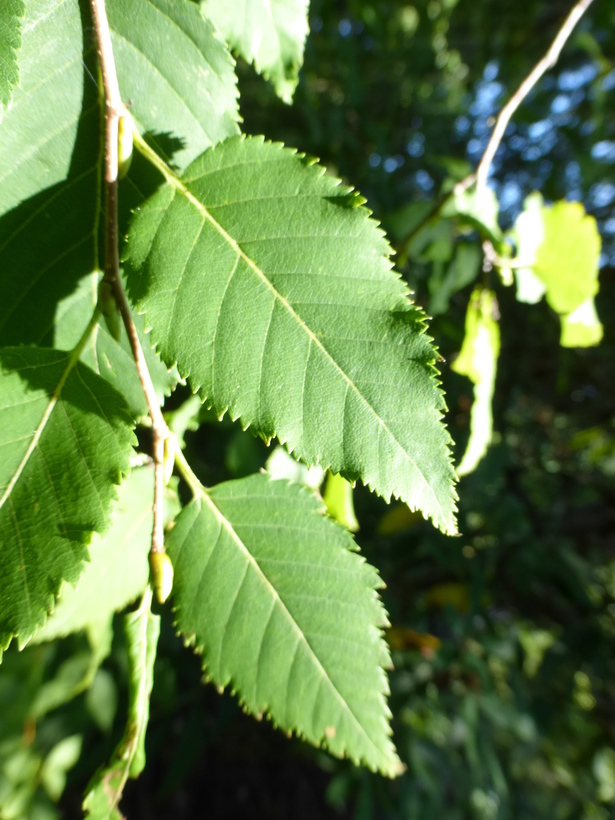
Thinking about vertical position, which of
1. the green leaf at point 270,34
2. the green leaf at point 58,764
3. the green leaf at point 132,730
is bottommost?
the green leaf at point 58,764

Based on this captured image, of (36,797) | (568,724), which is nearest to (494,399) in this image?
(568,724)

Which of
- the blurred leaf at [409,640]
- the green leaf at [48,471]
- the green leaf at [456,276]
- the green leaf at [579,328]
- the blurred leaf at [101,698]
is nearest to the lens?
the green leaf at [48,471]

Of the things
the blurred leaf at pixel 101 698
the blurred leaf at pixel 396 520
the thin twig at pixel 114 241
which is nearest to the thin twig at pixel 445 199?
the thin twig at pixel 114 241

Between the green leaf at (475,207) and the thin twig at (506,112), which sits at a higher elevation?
the thin twig at (506,112)

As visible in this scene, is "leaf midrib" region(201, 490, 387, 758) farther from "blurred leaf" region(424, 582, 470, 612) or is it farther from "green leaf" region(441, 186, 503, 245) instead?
"blurred leaf" region(424, 582, 470, 612)

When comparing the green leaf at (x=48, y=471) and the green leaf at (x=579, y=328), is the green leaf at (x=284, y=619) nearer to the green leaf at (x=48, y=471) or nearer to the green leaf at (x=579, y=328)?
the green leaf at (x=48, y=471)

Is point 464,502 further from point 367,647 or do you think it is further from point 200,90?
point 200,90

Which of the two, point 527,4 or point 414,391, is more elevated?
point 527,4
